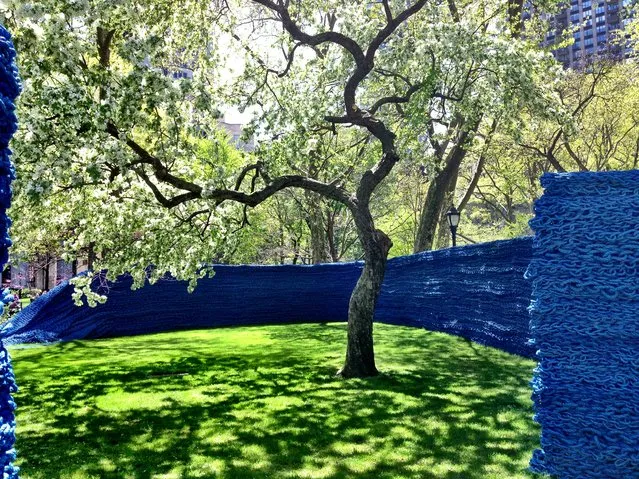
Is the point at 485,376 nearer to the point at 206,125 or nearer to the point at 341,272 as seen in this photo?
the point at 206,125

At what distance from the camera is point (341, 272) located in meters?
19.4

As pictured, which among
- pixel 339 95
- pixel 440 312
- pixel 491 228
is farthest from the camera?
pixel 491 228

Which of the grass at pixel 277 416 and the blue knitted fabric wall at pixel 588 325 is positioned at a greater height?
the blue knitted fabric wall at pixel 588 325

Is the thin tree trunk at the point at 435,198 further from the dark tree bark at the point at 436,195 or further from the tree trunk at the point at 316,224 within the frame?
the tree trunk at the point at 316,224

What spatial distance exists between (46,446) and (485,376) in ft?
19.6

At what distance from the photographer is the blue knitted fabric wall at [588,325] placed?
4137mm

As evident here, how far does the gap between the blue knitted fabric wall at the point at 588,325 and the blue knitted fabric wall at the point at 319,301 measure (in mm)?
5548

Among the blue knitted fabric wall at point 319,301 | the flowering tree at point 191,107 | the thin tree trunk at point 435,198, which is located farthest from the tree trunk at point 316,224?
the flowering tree at point 191,107

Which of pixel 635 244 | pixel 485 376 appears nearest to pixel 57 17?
pixel 635 244

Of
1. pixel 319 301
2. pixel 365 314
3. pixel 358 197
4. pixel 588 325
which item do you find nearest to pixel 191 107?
pixel 358 197

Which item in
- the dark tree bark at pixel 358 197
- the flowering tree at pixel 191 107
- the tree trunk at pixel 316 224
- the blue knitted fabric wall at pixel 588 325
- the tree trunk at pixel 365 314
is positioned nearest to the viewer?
the blue knitted fabric wall at pixel 588 325

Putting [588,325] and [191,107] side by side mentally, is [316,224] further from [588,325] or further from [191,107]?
[588,325]

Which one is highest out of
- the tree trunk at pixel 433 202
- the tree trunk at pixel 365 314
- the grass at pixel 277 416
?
the tree trunk at pixel 433 202

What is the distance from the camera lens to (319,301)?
19906mm
